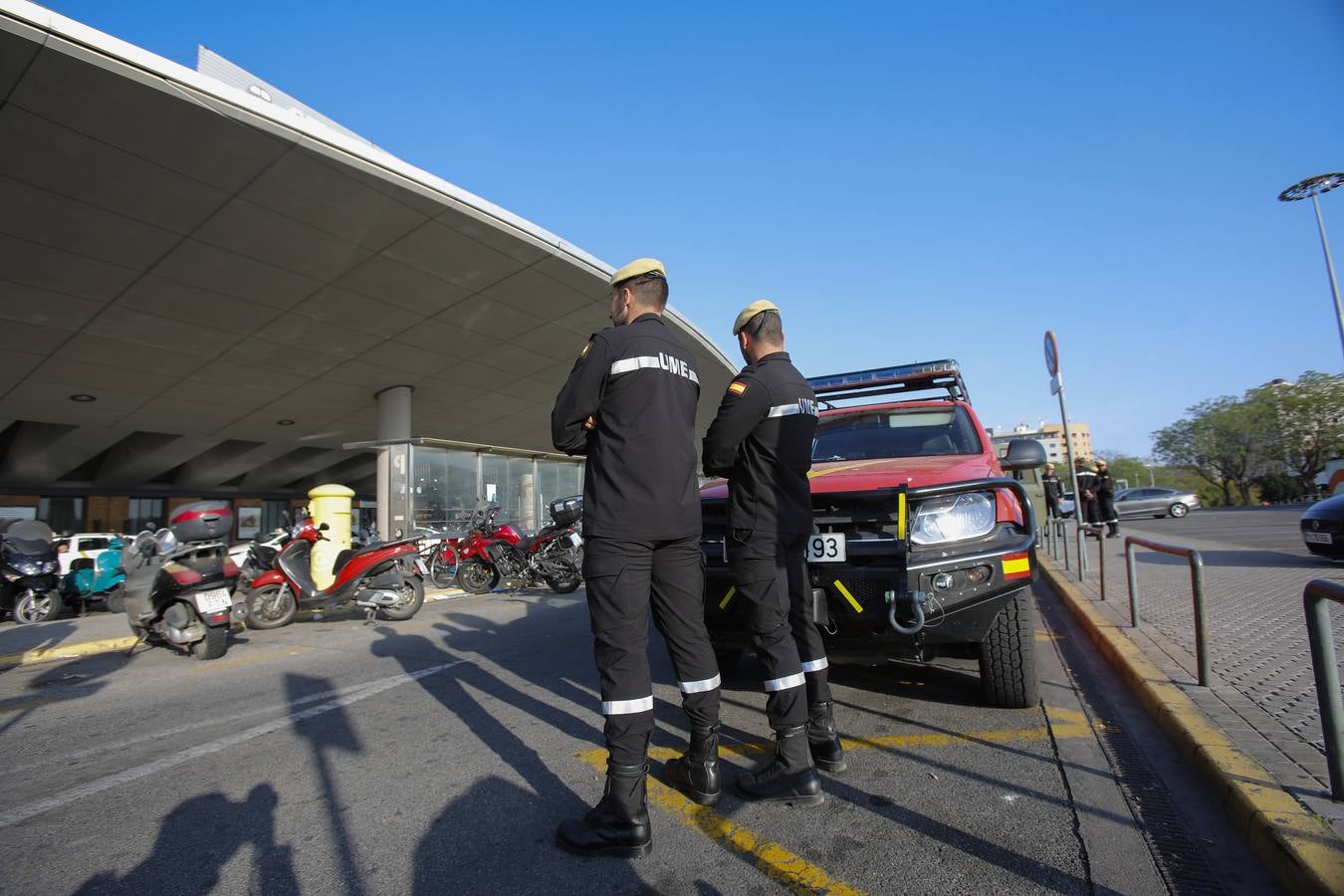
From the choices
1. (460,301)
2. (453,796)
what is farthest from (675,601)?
(460,301)

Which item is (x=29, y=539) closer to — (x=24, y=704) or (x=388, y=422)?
(x=24, y=704)

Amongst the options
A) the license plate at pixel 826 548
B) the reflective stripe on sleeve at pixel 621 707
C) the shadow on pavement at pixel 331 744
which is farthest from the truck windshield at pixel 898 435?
the shadow on pavement at pixel 331 744

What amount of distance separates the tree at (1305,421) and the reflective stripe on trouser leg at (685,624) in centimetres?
5091

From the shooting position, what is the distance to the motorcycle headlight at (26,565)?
31.7 feet

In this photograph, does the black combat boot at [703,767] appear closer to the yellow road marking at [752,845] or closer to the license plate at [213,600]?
the yellow road marking at [752,845]

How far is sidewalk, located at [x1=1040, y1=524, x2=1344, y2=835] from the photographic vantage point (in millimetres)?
Result: 2611

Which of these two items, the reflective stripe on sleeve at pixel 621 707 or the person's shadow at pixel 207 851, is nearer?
the person's shadow at pixel 207 851

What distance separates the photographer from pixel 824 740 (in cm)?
295

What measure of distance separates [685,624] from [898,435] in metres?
3.08

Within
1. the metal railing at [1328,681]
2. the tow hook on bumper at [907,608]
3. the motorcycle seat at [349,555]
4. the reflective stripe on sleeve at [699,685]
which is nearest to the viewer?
the metal railing at [1328,681]

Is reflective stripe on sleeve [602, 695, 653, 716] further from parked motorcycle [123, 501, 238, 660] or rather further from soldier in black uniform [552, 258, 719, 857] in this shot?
parked motorcycle [123, 501, 238, 660]

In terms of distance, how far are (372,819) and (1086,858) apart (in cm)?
246

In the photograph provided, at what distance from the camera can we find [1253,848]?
2158mm

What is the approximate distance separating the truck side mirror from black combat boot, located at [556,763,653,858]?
12.1 ft
